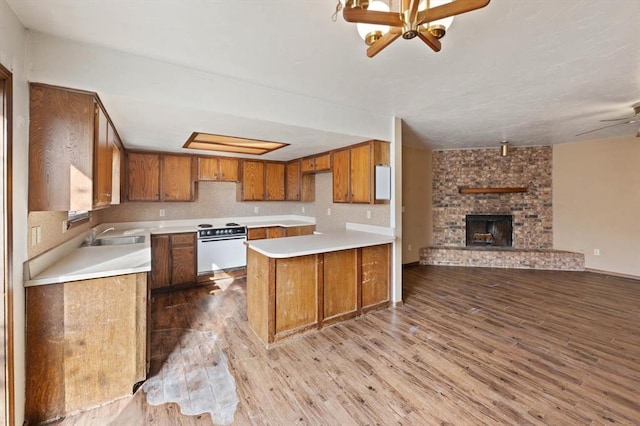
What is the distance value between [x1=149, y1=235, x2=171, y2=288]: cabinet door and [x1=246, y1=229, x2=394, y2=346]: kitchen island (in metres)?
1.81

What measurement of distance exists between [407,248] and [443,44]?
4.37 metres

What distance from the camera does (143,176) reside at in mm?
4094

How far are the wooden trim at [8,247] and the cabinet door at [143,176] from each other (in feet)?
9.27

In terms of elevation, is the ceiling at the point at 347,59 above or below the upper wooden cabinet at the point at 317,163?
above

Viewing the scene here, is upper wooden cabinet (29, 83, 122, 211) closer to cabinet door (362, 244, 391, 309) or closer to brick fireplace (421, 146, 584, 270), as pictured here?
cabinet door (362, 244, 391, 309)

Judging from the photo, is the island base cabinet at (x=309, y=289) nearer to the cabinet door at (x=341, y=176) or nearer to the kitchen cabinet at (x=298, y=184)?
the cabinet door at (x=341, y=176)

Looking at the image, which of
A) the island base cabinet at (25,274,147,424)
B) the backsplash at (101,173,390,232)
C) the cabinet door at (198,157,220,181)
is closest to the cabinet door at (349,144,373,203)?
the backsplash at (101,173,390,232)

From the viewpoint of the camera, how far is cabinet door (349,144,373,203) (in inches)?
136

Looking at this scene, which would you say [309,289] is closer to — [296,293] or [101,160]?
[296,293]

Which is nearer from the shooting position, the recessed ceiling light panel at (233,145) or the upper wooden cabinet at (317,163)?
the recessed ceiling light panel at (233,145)

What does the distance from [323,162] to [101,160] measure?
2.89m

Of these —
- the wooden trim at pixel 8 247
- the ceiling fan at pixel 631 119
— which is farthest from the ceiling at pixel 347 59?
the wooden trim at pixel 8 247

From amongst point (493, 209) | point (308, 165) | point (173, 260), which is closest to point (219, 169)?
point (308, 165)

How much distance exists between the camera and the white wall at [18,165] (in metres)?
1.46
